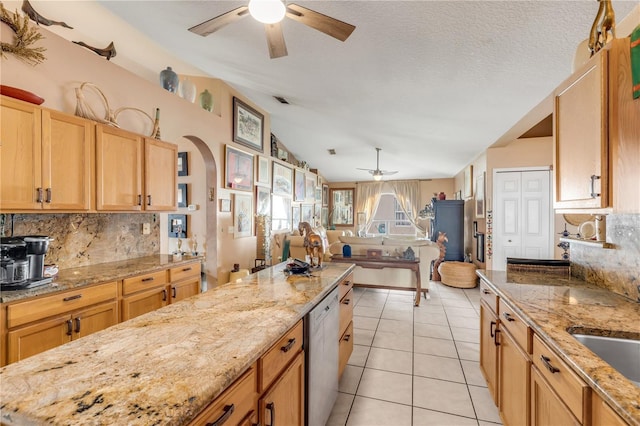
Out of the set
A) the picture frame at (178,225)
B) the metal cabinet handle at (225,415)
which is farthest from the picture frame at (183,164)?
the metal cabinet handle at (225,415)

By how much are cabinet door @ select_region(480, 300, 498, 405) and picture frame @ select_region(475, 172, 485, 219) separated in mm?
3592

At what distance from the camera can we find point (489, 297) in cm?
199

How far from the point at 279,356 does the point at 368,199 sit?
8.37 metres

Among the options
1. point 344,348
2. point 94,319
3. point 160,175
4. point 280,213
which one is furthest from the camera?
point 280,213

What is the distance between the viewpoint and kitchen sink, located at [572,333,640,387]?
1147 millimetres

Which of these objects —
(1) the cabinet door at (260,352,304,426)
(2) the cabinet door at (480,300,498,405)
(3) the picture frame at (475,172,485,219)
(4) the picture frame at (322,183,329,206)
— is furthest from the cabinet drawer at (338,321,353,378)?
(4) the picture frame at (322,183,329,206)

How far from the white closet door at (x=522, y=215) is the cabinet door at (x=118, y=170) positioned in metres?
5.30

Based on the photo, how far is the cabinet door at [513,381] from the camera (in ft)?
4.44

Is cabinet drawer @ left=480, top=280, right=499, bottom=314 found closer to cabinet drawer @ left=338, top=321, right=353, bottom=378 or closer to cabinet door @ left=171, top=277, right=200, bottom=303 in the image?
cabinet drawer @ left=338, top=321, right=353, bottom=378

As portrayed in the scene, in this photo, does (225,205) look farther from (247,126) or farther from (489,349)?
(489,349)

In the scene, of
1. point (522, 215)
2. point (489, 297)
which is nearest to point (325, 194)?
point (522, 215)

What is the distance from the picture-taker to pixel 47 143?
1971mm

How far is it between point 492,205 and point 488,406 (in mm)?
3747

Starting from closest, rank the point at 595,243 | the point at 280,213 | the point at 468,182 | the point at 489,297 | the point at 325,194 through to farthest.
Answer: the point at 595,243 → the point at 489,297 → the point at 280,213 → the point at 468,182 → the point at 325,194
